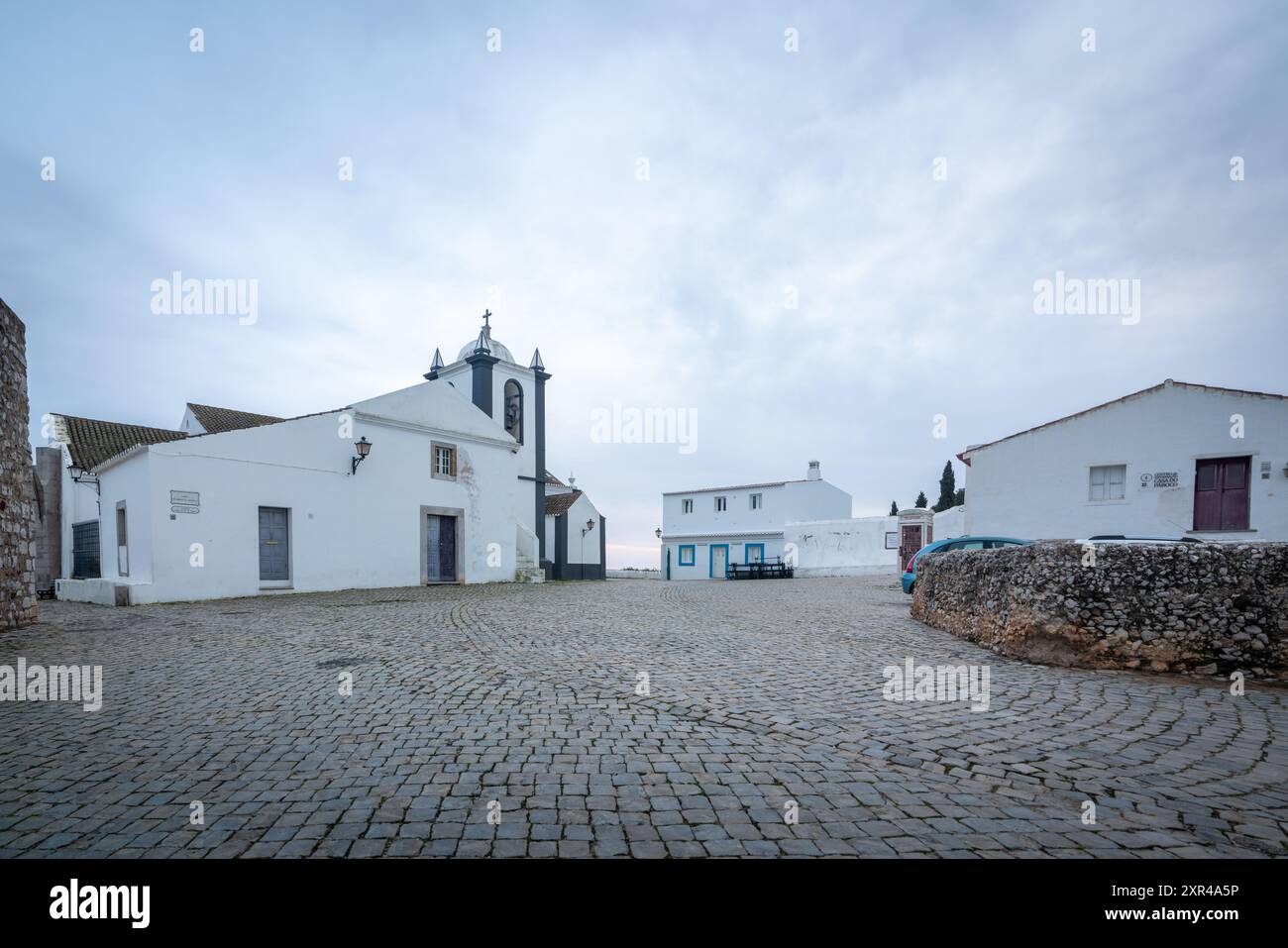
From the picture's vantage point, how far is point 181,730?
425 cm

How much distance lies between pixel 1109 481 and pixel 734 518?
85.2 ft

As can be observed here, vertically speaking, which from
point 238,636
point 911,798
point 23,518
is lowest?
point 238,636

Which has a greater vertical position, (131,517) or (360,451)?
(360,451)

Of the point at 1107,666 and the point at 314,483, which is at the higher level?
the point at 314,483

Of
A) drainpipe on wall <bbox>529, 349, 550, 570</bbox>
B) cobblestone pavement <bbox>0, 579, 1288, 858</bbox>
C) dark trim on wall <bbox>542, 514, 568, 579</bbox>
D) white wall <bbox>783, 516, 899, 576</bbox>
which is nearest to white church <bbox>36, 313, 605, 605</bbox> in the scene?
drainpipe on wall <bbox>529, 349, 550, 570</bbox>

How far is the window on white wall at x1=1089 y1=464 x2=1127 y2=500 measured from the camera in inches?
655

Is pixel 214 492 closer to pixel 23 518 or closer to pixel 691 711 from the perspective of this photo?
pixel 23 518

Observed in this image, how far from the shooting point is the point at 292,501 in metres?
16.2

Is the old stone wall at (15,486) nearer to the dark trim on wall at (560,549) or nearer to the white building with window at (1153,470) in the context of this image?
the white building with window at (1153,470)

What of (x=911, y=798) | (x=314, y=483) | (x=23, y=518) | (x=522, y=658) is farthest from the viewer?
(x=314, y=483)

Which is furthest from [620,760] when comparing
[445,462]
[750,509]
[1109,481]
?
[750,509]

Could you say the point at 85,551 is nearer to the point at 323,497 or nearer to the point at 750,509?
the point at 323,497
